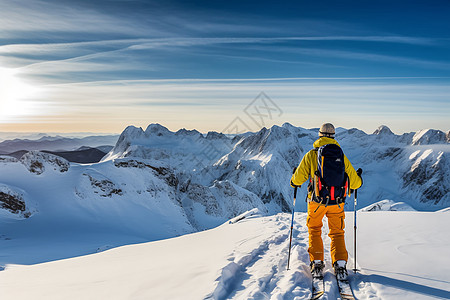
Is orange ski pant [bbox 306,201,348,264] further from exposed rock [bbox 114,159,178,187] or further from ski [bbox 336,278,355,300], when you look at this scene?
exposed rock [bbox 114,159,178,187]

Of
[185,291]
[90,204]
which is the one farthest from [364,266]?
[90,204]

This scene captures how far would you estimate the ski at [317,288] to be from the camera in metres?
5.10

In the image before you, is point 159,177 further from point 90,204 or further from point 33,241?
point 33,241

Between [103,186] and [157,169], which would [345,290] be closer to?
[103,186]

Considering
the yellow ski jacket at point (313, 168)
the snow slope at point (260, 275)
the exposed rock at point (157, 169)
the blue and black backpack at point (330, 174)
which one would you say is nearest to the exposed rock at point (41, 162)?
the exposed rock at point (157, 169)

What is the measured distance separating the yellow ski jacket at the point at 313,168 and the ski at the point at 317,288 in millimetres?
1692

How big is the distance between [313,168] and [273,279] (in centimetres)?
240

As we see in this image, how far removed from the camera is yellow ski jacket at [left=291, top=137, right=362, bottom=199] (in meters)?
6.32

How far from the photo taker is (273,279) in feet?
19.5

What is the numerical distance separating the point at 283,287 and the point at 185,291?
1.79 meters

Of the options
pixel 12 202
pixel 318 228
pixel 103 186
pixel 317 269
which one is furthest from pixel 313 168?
pixel 103 186

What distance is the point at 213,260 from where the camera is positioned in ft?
24.4

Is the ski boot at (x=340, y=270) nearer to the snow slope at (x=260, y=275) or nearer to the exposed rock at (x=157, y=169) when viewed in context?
the snow slope at (x=260, y=275)

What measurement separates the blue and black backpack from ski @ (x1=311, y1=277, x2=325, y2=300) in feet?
4.91
